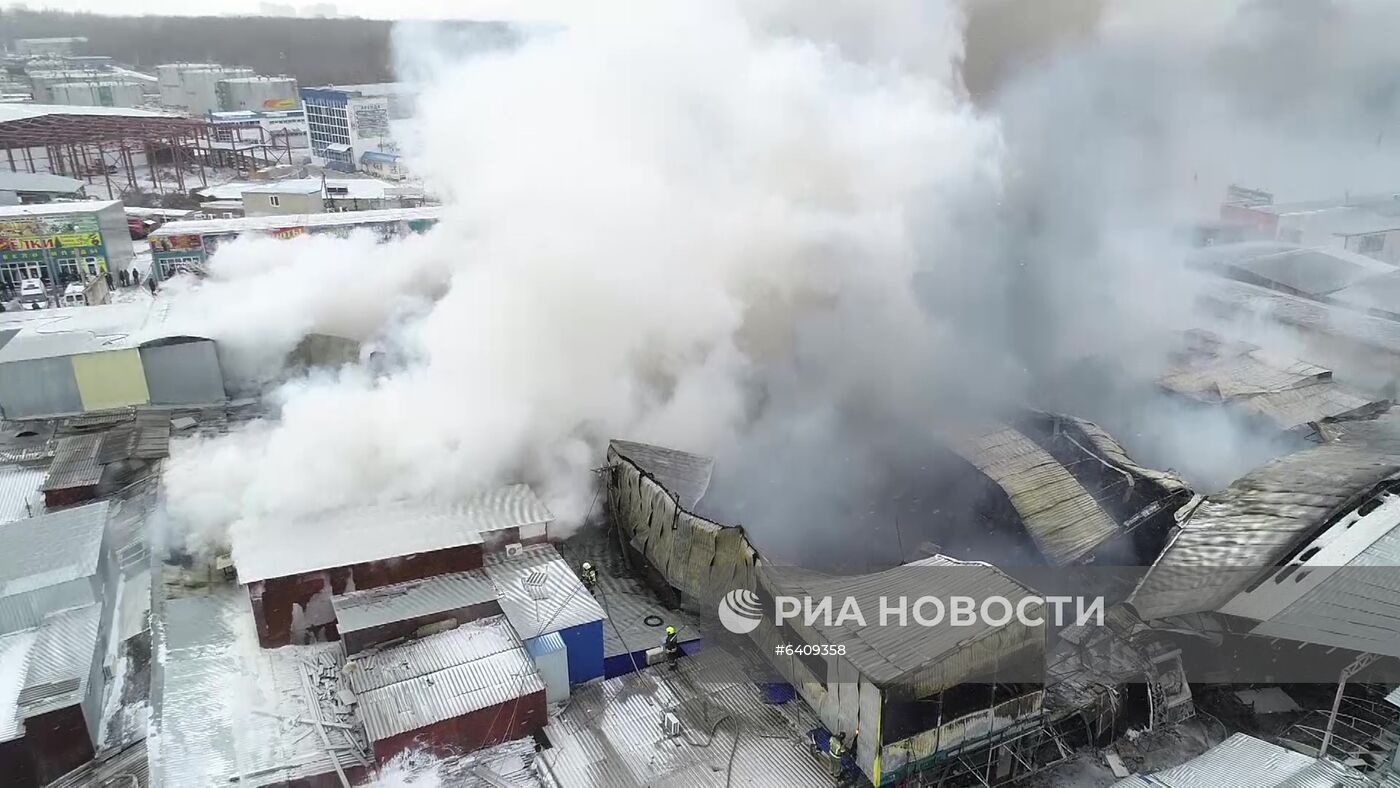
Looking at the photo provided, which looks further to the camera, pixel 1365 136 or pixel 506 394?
pixel 1365 136

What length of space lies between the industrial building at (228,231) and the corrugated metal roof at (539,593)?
1852cm

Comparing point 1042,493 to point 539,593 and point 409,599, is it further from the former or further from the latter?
point 409,599

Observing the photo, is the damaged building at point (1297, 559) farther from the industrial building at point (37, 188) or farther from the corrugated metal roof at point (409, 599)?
the industrial building at point (37, 188)

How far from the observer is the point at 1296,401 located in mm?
17609

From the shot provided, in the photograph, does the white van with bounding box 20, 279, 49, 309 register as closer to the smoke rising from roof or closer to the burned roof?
the smoke rising from roof

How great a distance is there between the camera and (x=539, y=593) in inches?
447

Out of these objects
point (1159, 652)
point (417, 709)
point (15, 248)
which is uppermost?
point (15, 248)

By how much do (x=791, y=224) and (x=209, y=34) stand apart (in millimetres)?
102486

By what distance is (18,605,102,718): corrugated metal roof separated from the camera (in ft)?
30.6

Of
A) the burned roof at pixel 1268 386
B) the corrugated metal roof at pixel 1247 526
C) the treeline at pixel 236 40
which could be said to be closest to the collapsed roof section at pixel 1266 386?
the burned roof at pixel 1268 386

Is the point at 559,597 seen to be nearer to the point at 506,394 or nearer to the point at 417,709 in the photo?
the point at 417,709

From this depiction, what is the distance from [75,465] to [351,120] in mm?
42737

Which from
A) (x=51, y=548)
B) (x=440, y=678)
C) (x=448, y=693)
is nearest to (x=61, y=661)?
(x=51, y=548)

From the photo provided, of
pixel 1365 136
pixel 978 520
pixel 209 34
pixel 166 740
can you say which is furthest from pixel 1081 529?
pixel 209 34
